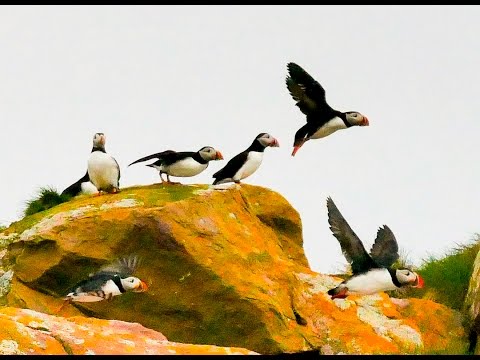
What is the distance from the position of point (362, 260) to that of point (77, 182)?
24.8 feet

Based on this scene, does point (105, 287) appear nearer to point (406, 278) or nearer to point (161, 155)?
point (161, 155)

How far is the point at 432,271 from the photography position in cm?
1438

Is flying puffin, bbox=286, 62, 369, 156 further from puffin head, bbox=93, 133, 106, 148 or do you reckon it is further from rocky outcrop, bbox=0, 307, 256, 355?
rocky outcrop, bbox=0, 307, 256, 355

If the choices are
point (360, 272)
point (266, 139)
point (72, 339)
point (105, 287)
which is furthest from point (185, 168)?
point (72, 339)

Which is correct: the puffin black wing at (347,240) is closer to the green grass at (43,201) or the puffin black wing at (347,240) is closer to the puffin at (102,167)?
the puffin at (102,167)

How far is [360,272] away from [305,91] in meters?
2.50

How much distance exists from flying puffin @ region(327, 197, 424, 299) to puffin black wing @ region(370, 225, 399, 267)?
0.49 metres

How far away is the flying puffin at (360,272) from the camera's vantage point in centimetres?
943

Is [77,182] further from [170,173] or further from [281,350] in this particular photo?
[281,350]

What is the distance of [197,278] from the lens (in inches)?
441

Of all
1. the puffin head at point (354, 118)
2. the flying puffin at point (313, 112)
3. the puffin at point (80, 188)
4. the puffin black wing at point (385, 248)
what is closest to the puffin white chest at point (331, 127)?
the flying puffin at point (313, 112)

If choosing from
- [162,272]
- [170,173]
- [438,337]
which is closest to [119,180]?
[170,173]

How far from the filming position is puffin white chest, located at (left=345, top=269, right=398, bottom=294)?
9.91 metres

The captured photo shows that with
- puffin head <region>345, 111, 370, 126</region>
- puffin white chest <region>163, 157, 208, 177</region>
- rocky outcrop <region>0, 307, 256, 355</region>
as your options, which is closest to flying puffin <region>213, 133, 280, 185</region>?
puffin white chest <region>163, 157, 208, 177</region>
